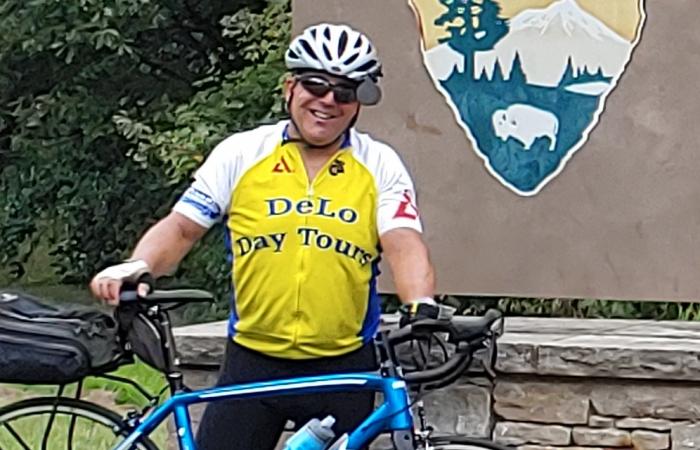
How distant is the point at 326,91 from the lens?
380cm

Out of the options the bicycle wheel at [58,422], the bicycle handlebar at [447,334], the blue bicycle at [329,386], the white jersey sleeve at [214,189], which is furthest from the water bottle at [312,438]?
the white jersey sleeve at [214,189]

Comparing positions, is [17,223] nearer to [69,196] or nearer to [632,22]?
[69,196]

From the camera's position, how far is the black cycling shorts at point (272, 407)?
3.85 metres

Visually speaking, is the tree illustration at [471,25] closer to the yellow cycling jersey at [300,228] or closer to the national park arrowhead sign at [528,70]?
the national park arrowhead sign at [528,70]

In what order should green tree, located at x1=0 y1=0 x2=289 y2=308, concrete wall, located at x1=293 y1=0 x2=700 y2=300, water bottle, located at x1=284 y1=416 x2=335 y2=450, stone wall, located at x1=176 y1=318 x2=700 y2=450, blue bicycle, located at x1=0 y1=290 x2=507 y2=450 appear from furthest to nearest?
1. green tree, located at x1=0 y1=0 x2=289 y2=308
2. concrete wall, located at x1=293 y1=0 x2=700 y2=300
3. stone wall, located at x1=176 y1=318 x2=700 y2=450
4. blue bicycle, located at x1=0 y1=290 x2=507 y2=450
5. water bottle, located at x1=284 y1=416 x2=335 y2=450

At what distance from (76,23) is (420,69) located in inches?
271

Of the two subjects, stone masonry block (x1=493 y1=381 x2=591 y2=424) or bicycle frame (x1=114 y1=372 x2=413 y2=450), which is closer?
bicycle frame (x1=114 y1=372 x2=413 y2=450)

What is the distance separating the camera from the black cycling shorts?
3.85m

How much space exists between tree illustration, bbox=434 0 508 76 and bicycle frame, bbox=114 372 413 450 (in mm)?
1953

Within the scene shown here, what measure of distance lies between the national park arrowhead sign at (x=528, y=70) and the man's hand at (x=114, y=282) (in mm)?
1964

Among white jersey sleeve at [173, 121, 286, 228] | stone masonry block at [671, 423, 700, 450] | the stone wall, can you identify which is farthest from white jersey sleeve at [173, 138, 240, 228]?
stone masonry block at [671, 423, 700, 450]

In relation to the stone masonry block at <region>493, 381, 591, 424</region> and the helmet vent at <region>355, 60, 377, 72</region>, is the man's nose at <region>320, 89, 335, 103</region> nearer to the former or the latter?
the helmet vent at <region>355, 60, 377, 72</region>

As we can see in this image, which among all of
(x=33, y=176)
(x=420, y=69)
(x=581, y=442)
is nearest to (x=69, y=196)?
(x=33, y=176)

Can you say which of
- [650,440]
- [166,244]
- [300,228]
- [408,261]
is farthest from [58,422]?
[650,440]
